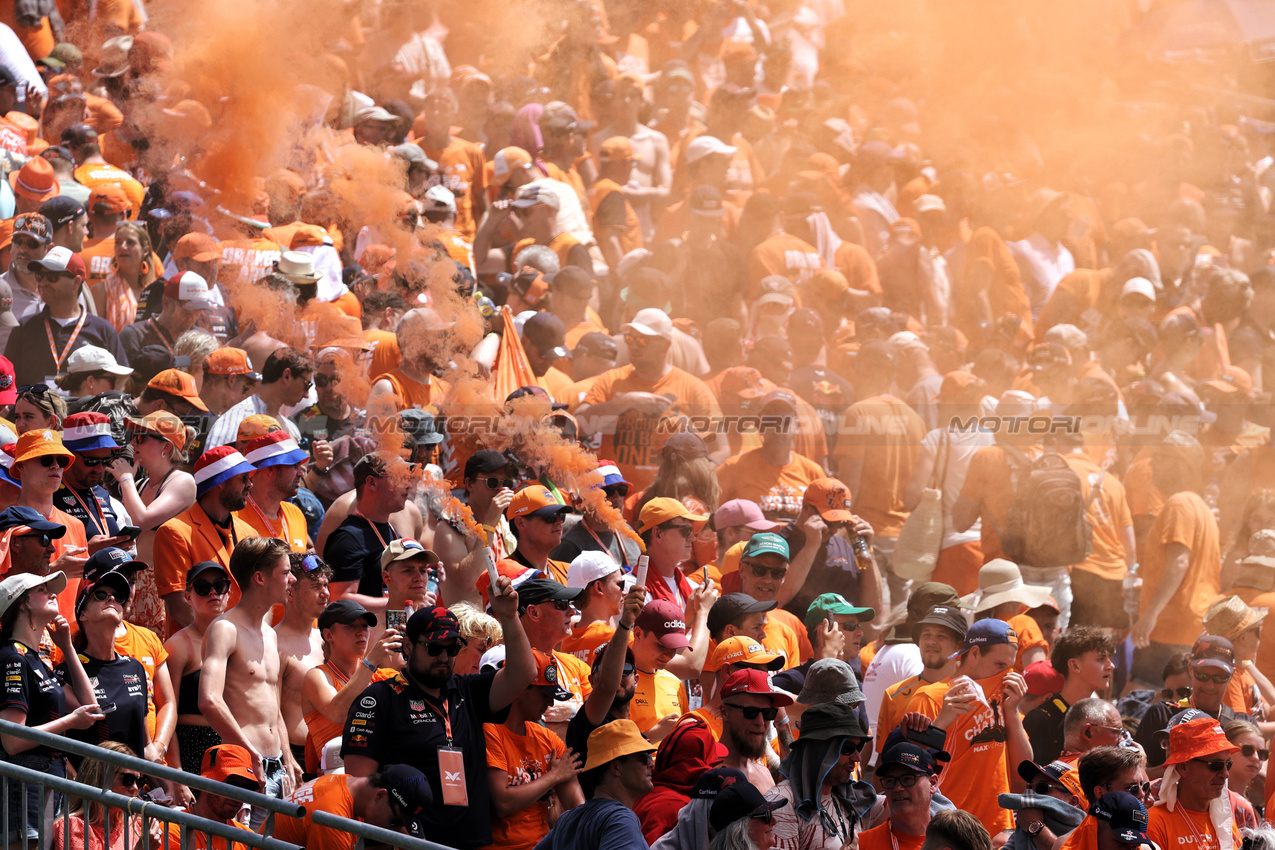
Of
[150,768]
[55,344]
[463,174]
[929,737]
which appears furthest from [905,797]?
[463,174]

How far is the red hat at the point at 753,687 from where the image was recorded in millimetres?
4082

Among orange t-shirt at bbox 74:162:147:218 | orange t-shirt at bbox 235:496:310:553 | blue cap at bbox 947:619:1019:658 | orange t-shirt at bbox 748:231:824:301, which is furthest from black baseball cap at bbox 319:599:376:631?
orange t-shirt at bbox 748:231:824:301

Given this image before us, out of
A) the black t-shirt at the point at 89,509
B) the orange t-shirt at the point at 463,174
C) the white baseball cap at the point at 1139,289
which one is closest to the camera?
the black t-shirt at the point at 89,509

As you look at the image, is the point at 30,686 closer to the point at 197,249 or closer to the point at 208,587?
the point at 208,587

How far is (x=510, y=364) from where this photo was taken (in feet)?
23.7

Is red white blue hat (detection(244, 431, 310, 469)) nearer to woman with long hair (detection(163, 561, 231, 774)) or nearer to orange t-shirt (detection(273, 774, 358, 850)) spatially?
woman with long hair (detection(163, 561, 231, 774))

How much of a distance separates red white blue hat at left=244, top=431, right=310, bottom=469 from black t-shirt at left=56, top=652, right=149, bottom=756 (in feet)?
3.96

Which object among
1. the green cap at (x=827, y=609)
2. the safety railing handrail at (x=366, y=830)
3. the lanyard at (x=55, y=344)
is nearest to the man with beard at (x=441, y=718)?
the safety railing handrail at (x=366, y=830)

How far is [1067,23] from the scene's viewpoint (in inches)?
474

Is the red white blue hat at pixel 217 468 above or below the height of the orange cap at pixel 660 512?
above

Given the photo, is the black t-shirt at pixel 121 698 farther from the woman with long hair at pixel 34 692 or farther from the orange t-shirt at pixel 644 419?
the orange t-shirt at pixel 644 419

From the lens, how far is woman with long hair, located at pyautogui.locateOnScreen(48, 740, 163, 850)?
3.70 metres

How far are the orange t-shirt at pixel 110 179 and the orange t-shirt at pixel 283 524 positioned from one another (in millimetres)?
3007

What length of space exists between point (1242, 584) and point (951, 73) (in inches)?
250
